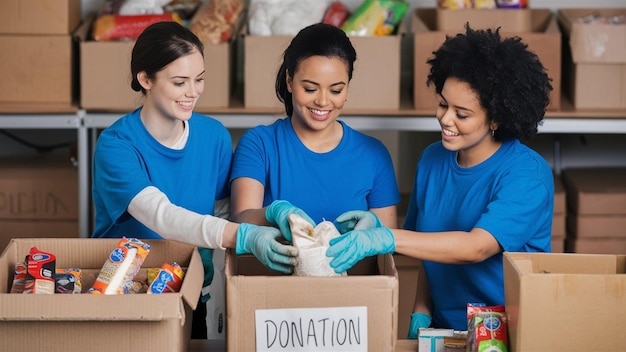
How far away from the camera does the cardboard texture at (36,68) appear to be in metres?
3.17

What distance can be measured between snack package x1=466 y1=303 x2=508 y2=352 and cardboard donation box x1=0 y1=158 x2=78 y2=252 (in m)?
2.13

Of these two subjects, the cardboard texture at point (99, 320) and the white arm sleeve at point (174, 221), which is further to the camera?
the white arm sleeve at point (174, 221)

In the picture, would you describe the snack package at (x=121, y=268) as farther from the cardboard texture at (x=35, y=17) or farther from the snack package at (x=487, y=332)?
the cardboard texture at (x=35, y=17)

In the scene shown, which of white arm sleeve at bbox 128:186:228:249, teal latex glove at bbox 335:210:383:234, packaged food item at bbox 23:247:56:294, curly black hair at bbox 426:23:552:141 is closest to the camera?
packaged food item at bbox 23:247:56:294

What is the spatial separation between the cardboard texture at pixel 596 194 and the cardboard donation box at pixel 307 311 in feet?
6.25

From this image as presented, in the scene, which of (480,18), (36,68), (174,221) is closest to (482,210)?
(174,221)

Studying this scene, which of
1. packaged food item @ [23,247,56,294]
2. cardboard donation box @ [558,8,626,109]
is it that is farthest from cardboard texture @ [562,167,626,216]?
packaged food item @ [23,247,56,294]

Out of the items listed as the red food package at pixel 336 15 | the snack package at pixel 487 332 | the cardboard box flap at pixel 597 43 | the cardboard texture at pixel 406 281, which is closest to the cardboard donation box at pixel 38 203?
the red food package at pixel 336 15

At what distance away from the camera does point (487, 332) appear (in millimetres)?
1568

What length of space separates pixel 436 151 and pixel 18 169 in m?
1.90

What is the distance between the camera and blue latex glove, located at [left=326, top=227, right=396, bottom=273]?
163cm

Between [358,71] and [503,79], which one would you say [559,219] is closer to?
[358,71]

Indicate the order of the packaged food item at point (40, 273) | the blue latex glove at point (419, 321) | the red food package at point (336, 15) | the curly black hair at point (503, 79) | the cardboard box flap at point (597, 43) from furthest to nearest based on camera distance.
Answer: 1. the red food package at point (336, 15)
2. the cardboard box flap at point (597, 43)
3. the blue latex glove at point (419, 321)
4. the curly black hair at point (503, 79)
5. the packaged food item at point (40, 273)

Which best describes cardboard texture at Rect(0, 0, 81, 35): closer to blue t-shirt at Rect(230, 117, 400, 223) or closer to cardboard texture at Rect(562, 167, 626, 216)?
blue t-shirt at Rect(230, 117, 400, 223)
